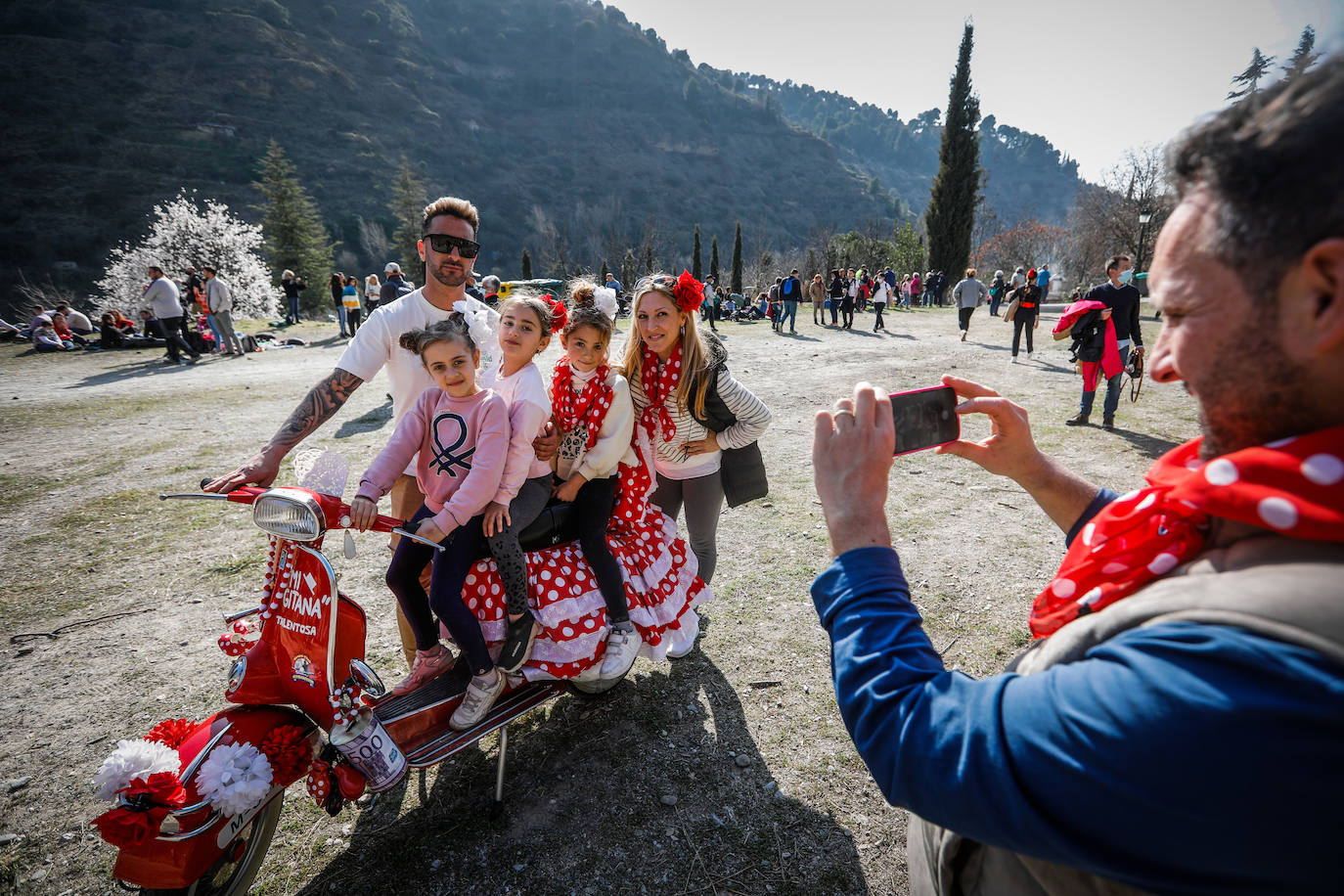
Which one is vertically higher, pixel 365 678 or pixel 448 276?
pixel 448 276

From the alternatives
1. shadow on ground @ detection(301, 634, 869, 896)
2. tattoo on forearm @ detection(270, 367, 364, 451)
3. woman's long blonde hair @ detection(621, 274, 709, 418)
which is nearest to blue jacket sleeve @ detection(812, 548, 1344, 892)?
shadow on ground @ detection(301, 634, 869, 896)

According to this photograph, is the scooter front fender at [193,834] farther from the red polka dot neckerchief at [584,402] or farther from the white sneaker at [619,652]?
the red polka dot neckerchief at [584,402]

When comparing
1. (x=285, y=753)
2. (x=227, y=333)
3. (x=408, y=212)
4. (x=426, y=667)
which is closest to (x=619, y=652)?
(x=426, y=667)

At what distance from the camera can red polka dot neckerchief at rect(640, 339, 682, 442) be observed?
3.32 meters

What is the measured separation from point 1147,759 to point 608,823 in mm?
2455

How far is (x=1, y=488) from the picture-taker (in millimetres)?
6336

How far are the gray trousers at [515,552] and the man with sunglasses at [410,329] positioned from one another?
811 millimetres

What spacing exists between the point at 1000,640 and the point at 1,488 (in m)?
10.0

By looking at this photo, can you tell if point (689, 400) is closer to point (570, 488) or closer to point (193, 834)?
point (570, 488)

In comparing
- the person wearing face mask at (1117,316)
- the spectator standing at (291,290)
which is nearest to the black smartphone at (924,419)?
the person wearing face mask at (1117,316)

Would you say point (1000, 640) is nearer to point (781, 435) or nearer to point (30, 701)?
point (781, 435)

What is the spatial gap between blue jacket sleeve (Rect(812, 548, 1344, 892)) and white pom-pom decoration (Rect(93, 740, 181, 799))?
2323mm

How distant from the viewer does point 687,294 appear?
129 inches

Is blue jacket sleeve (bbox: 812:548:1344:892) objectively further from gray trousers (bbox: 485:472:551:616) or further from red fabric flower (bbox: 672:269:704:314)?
red fabric flower (bbox: 672:269:704:314)
